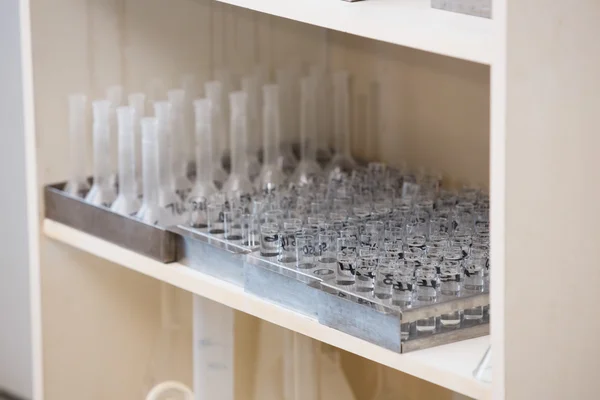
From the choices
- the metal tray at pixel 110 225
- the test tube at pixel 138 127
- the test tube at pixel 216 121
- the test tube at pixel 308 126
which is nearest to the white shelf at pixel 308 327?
the metal tray at pixel 110 225

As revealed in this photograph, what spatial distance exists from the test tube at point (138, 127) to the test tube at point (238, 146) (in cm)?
14

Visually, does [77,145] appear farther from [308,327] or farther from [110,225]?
[308,327]

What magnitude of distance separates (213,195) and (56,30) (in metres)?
0.37

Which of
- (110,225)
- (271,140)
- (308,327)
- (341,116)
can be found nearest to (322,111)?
(341,116)

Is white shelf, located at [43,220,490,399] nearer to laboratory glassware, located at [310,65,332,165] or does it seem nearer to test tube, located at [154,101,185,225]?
test tube, located at [154,101,185,225]

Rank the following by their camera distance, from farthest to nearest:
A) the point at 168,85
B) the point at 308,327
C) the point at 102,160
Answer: the point at 168,85
the point at 102,160
the point at 308,327

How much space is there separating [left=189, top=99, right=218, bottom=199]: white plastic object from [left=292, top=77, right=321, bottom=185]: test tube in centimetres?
16

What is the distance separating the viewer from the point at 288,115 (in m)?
1.84

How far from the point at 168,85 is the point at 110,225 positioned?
1.10 ft

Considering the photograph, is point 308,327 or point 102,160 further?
point 102,160

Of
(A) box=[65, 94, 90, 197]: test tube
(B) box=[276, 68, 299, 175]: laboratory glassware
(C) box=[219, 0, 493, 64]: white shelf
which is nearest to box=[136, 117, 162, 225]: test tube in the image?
(A) box=[65, 94, 90, 197]: test tube

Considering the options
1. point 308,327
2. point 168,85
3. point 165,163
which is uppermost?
point 168,85

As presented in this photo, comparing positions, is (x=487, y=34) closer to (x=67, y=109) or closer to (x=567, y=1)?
(x=567, y=1)

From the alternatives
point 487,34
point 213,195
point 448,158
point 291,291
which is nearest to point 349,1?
point 487,34
